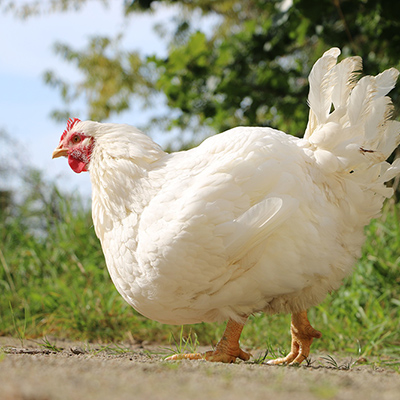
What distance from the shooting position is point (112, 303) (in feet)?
14.6

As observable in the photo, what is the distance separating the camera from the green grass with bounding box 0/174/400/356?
4082mm

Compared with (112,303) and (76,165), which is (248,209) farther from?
(112,303)

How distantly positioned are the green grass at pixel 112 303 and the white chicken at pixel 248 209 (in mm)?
898

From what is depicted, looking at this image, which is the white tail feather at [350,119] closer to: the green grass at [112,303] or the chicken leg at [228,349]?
the chicken leg at [228,349]

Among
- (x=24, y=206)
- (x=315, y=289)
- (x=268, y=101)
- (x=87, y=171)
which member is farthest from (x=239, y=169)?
(x=24, y=206)

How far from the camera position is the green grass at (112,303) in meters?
4.08

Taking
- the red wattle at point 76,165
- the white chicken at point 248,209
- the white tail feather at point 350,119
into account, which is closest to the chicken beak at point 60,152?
the red wattle at point 76,165

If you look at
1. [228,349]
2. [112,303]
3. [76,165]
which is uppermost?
[76,165]

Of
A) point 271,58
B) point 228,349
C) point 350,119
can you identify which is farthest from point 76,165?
point 271,58

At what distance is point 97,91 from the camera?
1191 cm

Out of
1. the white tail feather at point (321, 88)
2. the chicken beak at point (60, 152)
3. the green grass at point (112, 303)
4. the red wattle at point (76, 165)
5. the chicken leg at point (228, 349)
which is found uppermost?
the white tail feather at point (321, 88)

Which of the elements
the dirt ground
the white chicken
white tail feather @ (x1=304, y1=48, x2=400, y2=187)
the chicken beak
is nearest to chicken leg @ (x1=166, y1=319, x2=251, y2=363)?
the white chicken

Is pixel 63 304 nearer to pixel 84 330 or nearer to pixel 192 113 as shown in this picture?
pixel 84 330

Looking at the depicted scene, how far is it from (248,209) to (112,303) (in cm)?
245
